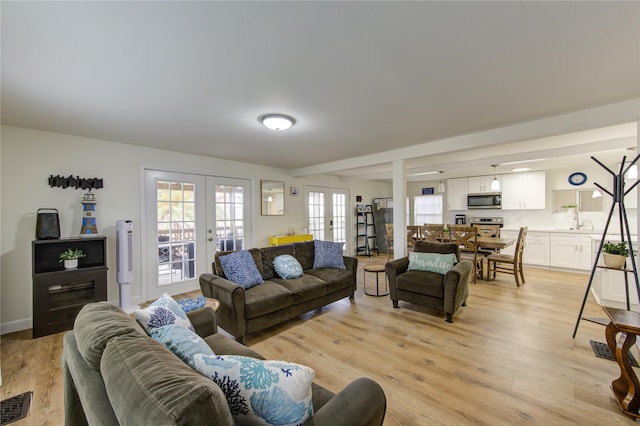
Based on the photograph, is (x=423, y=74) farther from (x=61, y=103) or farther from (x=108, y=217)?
(x=108, y=217)

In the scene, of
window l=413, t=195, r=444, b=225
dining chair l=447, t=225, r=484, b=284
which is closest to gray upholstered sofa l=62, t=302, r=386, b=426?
dining chair l=447, t=225, r=484, b=284

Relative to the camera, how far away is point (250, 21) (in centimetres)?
139

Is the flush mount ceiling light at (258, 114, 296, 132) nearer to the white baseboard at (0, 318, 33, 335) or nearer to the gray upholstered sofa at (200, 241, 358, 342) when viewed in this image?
the gray upholstered sofa at (200, 241, 358, 342)

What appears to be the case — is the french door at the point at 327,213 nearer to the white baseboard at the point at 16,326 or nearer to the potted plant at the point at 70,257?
the potted plant at the point at 70,257

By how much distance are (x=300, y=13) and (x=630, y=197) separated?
6882 millimetres

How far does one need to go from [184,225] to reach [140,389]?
3.99 meters

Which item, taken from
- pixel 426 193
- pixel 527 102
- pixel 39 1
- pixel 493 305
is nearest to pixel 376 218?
pixel 426 193

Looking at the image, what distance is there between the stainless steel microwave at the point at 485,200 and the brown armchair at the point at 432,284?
3596 millimetres

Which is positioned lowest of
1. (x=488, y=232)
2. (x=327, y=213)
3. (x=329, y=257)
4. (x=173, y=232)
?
(x=329, y=257)

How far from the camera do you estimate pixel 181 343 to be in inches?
48.4

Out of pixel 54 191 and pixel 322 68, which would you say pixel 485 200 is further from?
pixel 54 191

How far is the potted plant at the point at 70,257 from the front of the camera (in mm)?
3059

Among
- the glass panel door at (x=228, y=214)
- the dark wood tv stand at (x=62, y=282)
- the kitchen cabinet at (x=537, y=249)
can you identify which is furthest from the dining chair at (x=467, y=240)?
the dark wood tv stand at (x=62, y=282)

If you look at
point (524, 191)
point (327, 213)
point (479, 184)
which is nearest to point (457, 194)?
point (479, 184)
